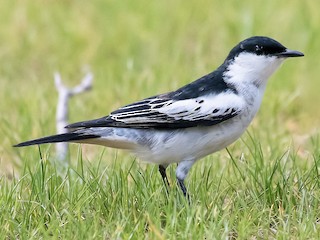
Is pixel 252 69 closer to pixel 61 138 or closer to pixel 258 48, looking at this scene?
pixel 258 48

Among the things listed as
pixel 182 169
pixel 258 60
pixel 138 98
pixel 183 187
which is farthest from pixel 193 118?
pixel 138 98

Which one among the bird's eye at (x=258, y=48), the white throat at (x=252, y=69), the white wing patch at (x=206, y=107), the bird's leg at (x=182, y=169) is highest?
the bird's eye at (x=258, y=48)

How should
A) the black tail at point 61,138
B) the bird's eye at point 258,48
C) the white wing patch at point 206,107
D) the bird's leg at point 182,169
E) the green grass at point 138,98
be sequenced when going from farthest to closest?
the bird's eye at point 258,48
the bird's leg at point 182,169
the white wing patch at point 206,107
the black tail at point 61,138
the green grass at point 138,98

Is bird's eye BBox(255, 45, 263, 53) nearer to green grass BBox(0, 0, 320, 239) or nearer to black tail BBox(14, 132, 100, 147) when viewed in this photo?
green grass BBox(0, 0, 320, 239)

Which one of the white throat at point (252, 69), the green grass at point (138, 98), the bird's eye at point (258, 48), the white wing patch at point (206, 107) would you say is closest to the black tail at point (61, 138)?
the green grass at point (138, 98)

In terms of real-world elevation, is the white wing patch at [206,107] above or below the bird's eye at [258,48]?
below

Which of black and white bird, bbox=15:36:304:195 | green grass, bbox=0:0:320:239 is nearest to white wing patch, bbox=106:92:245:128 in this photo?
black and white bird, bbox=15:36:304:195

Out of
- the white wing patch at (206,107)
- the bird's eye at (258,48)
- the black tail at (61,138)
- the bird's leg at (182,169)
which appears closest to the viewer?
the black tail at (61,138)

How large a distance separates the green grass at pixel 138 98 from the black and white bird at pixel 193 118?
18cm

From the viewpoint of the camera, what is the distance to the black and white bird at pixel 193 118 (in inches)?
239

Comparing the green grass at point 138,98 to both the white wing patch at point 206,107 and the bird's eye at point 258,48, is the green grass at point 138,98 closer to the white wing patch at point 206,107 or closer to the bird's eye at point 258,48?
the white wing patch at point 206,107

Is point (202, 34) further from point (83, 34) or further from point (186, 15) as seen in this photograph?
point (83, 34)

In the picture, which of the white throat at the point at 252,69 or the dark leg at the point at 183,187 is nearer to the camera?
the dark leg at the point at 183,187

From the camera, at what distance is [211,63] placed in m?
10.1
